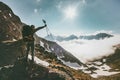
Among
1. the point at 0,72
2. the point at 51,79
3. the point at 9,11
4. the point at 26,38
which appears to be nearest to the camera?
the point at 26,38

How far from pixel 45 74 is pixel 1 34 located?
5588 centimetres

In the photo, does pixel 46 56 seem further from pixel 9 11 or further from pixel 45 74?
pixel 45 74

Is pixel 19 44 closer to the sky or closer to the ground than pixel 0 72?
closer to the sky

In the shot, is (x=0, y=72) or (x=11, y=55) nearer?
(x=0, y=72)

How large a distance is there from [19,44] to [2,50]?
807 centimetres

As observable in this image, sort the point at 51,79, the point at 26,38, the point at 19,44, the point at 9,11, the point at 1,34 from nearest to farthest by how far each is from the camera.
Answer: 1. the point at 26,38
2. the point at 51,79
3. the point at 19,44
4. the point at 1,34
5. the point at 9,11

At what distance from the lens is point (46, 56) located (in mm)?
191250

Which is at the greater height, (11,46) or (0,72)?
(11,46)

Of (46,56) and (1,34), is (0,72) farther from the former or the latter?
(46,56)

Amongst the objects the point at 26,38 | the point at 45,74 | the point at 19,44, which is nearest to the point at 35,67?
the point at 45,74

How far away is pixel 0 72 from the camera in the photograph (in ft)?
250

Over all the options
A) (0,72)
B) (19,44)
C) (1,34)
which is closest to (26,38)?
(0,72)

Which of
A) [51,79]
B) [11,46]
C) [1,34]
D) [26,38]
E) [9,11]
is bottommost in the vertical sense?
[51,79]

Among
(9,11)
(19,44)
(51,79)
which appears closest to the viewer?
(51,79)
